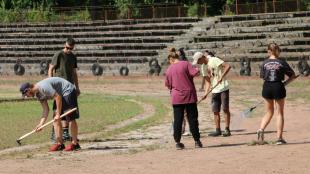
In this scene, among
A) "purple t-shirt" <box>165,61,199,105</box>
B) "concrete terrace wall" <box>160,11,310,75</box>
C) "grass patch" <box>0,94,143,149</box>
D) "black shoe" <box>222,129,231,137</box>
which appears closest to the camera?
"purple t-shirt" <box>165,61,199,105</box>

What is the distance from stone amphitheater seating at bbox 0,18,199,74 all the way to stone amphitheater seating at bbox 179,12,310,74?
241cm

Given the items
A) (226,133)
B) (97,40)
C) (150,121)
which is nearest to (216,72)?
(226,133)

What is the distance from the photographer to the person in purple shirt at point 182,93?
13.6 meters

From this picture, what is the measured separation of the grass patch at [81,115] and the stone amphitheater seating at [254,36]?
14.3 m

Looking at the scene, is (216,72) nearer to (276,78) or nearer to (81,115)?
(276,78)

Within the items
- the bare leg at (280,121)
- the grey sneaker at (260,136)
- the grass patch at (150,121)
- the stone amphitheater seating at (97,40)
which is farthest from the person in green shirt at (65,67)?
the stone amphitheater seating at (97,40)

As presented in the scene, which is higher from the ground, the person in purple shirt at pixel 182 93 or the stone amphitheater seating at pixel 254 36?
the person in purple shirt at pixel 182 93

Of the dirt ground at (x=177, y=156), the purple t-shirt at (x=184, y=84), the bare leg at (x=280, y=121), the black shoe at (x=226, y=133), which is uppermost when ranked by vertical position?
the purple t-shirt at (x=184, y=84)

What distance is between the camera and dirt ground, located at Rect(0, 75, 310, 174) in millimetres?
11312

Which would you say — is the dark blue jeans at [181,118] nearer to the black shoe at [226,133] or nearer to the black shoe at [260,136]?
the black shoe at [260,136]

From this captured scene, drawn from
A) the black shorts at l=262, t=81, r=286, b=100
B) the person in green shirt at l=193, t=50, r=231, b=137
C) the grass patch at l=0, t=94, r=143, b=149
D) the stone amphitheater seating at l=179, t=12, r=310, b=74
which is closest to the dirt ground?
the person in green shirt at l=193, t=50, r=231, b=137

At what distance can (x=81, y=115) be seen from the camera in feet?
70.2

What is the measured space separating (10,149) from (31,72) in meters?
34.5

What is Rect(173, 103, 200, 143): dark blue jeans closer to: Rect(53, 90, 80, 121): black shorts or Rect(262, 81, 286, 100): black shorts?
Rect(262, 81, 286, 100): black shorts
